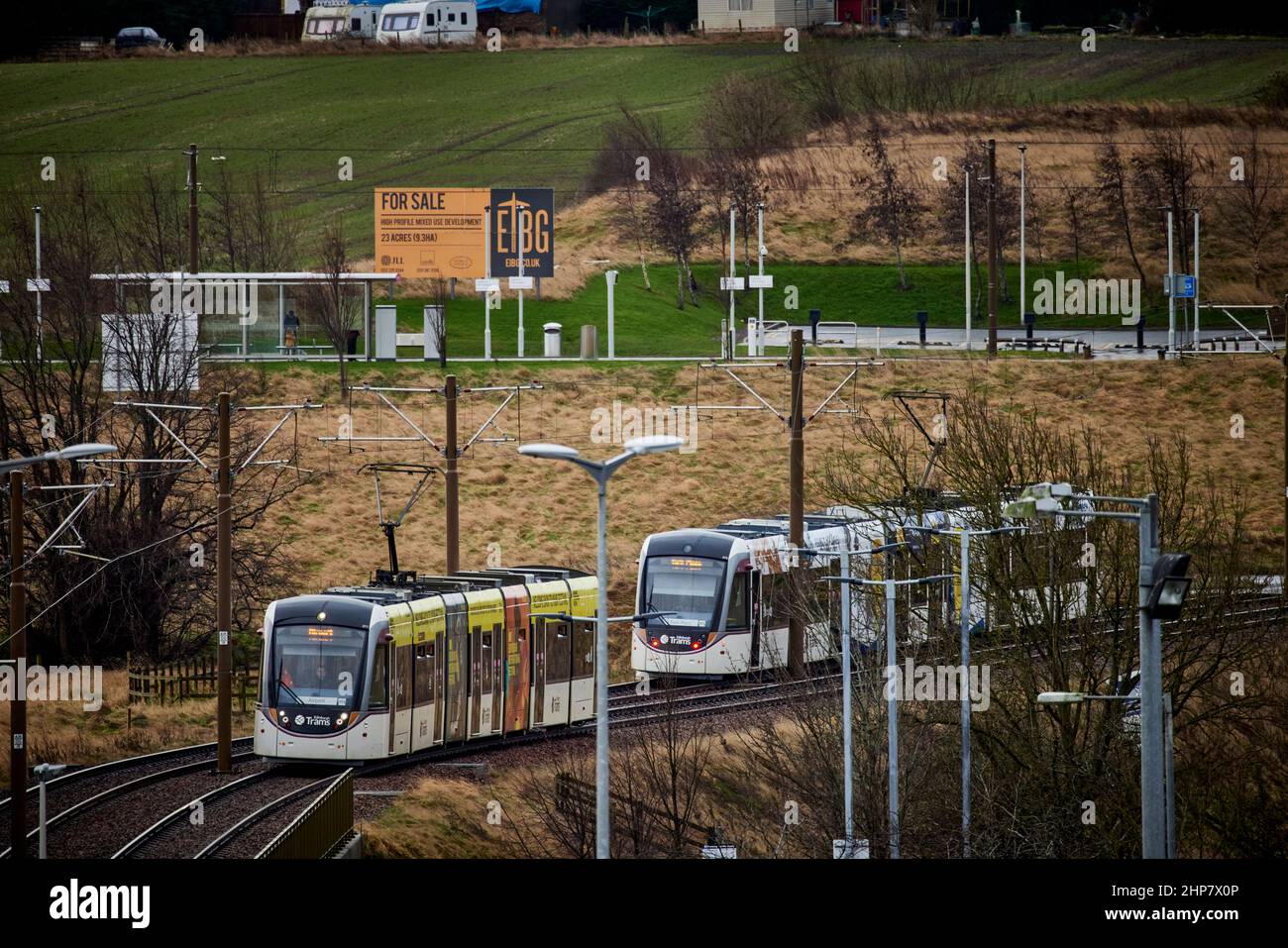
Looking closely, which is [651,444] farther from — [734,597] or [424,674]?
[734,597]

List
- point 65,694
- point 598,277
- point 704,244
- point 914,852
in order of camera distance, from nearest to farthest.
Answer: point 914,852 → point 65,694 → point 598,277 → point 704,244

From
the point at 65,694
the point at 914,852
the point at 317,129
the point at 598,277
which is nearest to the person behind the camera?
the point at 914,852

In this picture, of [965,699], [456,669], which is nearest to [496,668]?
[456,669]

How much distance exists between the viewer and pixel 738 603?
121ft

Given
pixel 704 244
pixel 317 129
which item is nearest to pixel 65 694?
pixel 704 244

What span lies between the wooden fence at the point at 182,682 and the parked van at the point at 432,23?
86.5 metres

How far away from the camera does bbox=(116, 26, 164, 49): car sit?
119562 mm

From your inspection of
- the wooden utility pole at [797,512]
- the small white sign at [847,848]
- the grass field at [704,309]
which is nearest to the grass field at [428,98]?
the grass field at [704,309]

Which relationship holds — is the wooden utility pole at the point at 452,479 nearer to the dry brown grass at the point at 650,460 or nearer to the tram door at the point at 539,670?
the tram door at the point at 539,670

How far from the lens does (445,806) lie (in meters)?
28.1

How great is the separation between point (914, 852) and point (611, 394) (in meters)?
33.1

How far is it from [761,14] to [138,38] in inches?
1475

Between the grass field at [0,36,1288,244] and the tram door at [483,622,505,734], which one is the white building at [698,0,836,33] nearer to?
the grass field at [0,36,1288,244]
